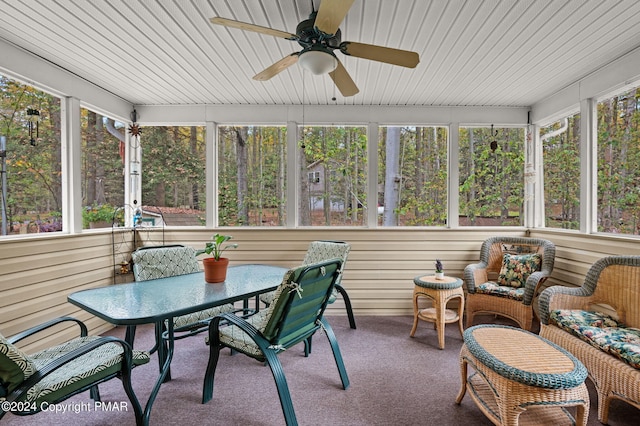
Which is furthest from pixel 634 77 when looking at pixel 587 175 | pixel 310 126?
pixel 310 126

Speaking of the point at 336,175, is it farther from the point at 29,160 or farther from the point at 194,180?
the point at 29,160

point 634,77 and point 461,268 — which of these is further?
Result: point 461,268

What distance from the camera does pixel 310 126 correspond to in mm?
4016

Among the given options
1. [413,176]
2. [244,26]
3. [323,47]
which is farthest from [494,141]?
[244,26]

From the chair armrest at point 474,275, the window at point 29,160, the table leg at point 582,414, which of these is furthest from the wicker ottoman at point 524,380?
the window at point 29,160

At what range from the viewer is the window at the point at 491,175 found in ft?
13.1

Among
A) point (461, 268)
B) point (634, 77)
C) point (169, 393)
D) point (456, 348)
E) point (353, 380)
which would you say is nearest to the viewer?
point (169, 393)

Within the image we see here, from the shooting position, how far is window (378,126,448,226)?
4020 millimetres

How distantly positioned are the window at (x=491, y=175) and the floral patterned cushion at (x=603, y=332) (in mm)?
1807

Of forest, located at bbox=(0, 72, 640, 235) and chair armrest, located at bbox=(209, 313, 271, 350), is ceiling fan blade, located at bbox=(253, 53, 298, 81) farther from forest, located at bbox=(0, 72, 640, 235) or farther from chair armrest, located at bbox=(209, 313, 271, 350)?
chair armrest, located at bbox=(209, 313, 271, 350)

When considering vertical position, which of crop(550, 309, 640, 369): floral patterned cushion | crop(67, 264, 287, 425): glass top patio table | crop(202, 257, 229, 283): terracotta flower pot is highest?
crop(202, 257, 229, 283): terracotta flower pot

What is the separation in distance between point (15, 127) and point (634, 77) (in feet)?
18.3

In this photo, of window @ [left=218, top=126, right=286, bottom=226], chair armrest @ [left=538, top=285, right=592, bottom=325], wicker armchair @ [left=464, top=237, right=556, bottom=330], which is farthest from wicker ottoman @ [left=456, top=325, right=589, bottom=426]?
window @ [left=218, top=126, right=286, bottom=226]

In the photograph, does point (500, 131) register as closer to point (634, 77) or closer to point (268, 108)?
point (634, 77)
